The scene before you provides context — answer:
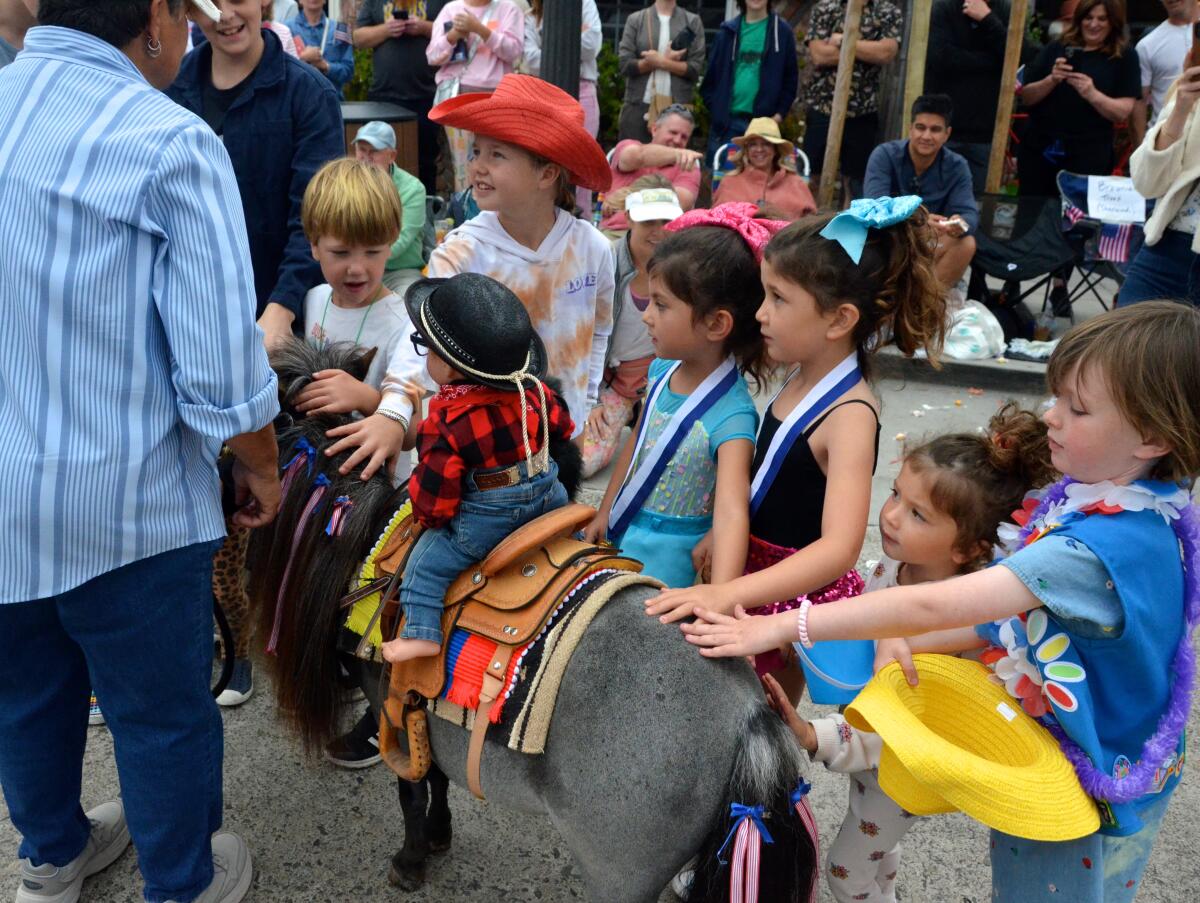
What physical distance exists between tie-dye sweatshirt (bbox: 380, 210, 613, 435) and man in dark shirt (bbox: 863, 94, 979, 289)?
12.6 feet

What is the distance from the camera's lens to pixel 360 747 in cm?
270

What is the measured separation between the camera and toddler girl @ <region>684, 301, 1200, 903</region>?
148 centimetres

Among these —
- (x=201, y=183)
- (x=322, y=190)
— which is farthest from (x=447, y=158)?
(x=201, y=183)

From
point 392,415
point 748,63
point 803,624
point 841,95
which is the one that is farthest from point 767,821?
point 748,63

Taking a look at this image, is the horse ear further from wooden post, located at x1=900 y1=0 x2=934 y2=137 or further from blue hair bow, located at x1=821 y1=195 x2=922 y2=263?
wooden post, located at x1=900 y1=0 x2=934 y2=137

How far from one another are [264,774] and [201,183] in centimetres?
179

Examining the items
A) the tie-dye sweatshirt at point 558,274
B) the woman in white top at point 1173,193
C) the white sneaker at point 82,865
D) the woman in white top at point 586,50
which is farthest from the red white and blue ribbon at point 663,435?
the woman in white top at point 586,50

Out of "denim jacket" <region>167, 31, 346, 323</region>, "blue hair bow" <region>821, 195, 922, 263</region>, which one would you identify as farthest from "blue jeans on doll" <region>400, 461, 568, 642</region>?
"denim jacket" <region>167, 31, 346, 323</region>

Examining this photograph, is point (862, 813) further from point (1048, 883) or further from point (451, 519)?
point (451, 519)

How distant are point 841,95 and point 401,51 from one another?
348 cm

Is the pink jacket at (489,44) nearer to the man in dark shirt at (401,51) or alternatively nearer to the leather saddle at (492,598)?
the man in dark shirt at (401,51)

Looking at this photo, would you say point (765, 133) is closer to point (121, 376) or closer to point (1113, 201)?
point (1113, 201)

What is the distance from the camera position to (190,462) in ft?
6.14

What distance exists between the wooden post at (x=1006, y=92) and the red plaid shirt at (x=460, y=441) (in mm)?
6030
